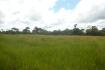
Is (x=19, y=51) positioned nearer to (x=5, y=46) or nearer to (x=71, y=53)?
(x=5, y=46)

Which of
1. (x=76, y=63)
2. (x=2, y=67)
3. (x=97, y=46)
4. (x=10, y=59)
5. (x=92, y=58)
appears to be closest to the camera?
(x=2, y=67)

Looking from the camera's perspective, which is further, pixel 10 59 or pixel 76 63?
pixel 76 63

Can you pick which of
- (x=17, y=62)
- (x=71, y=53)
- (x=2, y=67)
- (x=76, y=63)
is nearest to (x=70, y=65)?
(x=76, y=63)

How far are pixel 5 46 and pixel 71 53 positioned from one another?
2914 millimetres

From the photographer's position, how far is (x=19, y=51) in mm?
8164

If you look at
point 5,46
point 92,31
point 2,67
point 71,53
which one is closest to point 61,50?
point 71,53

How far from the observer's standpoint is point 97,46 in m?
9.95

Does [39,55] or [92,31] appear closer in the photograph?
[39,55]

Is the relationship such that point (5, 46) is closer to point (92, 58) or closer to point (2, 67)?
point (2, 67)

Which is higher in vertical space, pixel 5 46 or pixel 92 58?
pixel 5 46

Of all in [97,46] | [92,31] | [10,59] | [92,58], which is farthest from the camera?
[92,31]

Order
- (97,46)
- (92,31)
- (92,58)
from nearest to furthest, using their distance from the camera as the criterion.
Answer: (92,58) → (97,46) → (92,31)

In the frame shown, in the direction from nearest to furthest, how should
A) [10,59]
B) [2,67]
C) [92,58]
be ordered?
[2,67] → [10,59] → [92,58]

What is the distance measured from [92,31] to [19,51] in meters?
29.2
